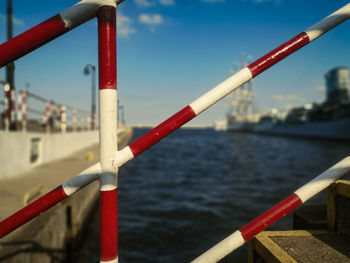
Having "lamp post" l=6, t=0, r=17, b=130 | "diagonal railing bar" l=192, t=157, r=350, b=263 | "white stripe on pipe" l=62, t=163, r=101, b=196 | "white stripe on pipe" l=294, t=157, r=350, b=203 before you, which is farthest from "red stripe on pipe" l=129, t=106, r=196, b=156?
"lamp post" l=6, t=0, r=17, b=130

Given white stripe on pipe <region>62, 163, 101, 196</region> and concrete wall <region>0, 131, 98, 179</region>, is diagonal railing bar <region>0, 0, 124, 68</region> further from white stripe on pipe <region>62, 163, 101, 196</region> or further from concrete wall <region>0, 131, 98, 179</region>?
concrete wall <region>0, 131, 98, 179</region>

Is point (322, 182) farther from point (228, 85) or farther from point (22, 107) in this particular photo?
point (22, 107)

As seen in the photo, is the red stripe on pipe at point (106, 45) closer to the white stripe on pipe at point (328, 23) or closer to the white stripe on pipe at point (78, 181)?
the white stripe on pipe at point (78, 181)

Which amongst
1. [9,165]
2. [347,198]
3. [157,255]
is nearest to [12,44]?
[347,198]

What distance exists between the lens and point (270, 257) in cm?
126

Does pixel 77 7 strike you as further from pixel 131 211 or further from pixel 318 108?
pixel 318 108

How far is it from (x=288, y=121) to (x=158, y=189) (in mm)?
72131

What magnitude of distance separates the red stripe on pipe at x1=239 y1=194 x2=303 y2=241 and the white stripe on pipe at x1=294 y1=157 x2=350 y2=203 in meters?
0.05

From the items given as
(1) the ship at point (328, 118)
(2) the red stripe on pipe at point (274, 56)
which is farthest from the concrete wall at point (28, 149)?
(1) the ship at point (328, 118)

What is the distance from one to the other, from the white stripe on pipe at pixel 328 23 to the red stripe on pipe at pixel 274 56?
0.08 meters

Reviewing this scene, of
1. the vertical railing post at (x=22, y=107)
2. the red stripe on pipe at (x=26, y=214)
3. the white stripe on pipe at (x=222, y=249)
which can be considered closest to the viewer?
the red stripe on pipe at (x=26, y=214)

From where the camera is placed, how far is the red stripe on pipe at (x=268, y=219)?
119cm

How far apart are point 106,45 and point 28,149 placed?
7.30m

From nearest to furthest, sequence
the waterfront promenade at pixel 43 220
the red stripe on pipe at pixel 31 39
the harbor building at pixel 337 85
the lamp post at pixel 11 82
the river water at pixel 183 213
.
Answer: the red stripe on pipe at pixel 31 39 < the waterfront promenade at pixel 43 220 < the river water at pixel 183 213 < the lamp post at pixel 11 82 < the harbor building at pixel 337 85
